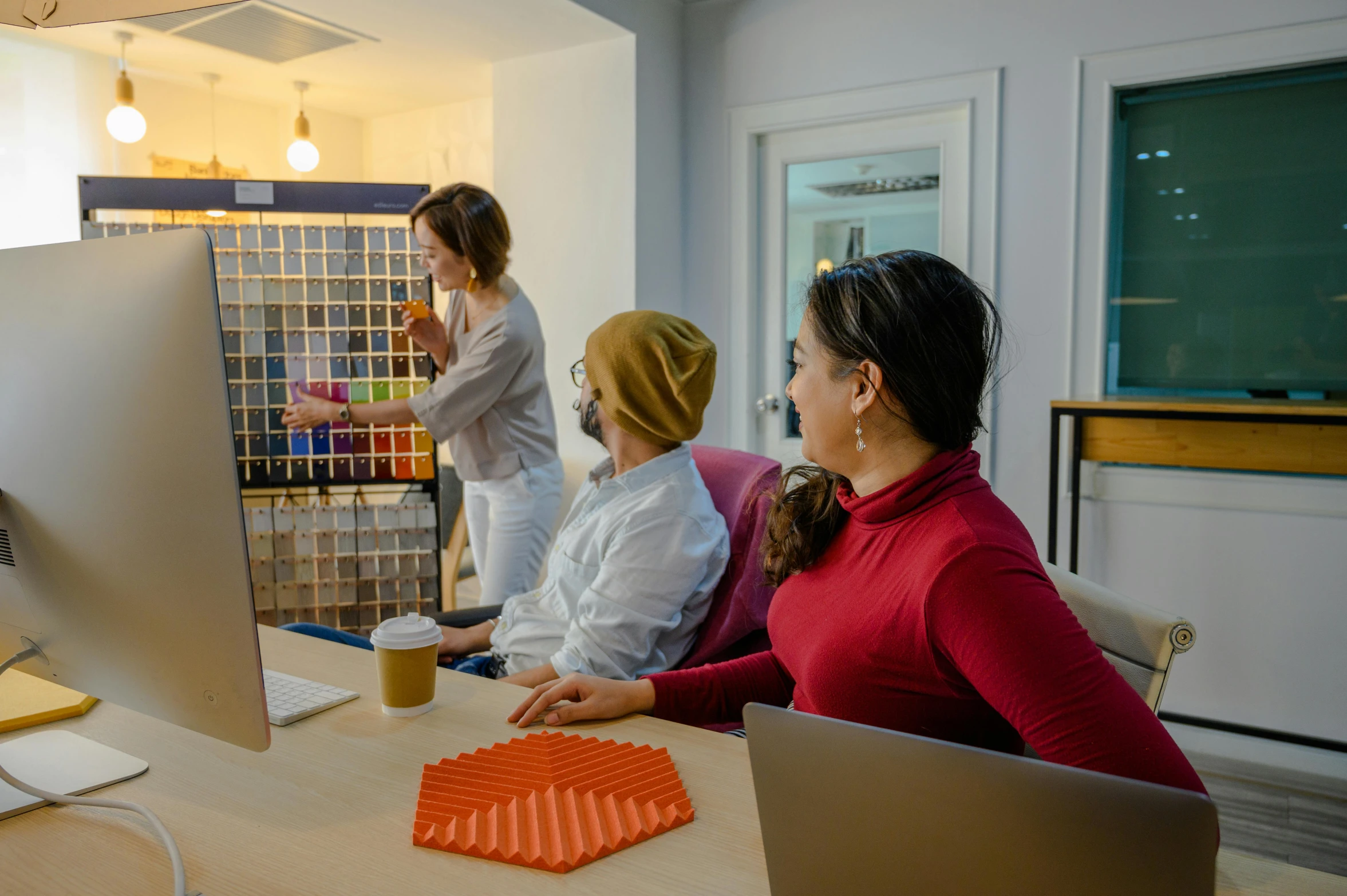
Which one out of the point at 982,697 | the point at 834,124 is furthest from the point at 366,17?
the point at 982,697

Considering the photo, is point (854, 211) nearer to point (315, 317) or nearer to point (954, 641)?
point (315, 317)

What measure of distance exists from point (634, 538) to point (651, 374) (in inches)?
11.0

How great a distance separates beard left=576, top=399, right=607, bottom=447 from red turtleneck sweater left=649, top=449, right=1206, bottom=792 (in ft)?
1.97

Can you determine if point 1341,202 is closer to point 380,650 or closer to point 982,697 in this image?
point 982,697

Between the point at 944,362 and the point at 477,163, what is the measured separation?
12.9 feet

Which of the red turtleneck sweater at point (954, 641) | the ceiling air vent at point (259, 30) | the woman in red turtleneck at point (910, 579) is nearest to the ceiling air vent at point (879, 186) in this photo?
the ceiling air vent at point (259, 30)

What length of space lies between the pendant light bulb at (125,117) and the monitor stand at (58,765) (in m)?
3.19

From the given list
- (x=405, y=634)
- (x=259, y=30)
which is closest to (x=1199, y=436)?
(x=405, y=634)

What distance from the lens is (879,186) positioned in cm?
336

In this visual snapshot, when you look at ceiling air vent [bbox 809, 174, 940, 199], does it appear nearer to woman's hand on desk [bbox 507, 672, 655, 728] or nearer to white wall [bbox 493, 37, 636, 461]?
white wall [bbox 493, 37, 636, 461]

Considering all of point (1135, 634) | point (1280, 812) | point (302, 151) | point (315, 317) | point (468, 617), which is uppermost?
point (302, 151)

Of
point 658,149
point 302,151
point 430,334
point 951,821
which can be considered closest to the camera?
point 951,821

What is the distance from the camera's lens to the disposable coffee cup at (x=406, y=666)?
1.08 metres

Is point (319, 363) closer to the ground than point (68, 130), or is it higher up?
closer to the ground
